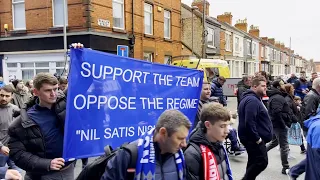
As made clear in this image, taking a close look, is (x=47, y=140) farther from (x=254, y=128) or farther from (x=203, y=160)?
(x=254, y=128)

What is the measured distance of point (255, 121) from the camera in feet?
15.1

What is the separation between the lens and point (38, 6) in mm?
14453

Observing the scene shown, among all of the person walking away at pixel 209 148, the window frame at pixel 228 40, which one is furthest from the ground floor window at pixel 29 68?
the window frame at pixel 228 40

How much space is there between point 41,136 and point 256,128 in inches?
119

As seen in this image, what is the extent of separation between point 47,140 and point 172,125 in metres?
1.37

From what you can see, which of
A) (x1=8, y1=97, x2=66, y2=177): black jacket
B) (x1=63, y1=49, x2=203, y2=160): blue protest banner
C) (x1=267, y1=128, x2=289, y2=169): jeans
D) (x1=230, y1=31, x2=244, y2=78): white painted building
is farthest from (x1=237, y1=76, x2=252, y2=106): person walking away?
(x1=230, y1=31, x2=244, y2=78): white painted building

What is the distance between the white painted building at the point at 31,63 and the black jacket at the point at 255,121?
35.3 ft

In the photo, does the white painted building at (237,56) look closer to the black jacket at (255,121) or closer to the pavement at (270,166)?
the pavement at (270,166)

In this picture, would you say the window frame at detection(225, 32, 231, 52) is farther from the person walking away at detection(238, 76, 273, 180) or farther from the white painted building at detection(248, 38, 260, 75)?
the person walking away at detection(238, 76, 273, 180)

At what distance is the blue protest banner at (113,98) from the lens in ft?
9.91

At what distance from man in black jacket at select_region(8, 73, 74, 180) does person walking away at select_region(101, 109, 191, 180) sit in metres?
0.97

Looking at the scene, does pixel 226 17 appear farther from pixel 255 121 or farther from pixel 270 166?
pixel 255 121

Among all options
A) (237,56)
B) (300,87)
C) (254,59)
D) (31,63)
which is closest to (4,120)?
(300,87)

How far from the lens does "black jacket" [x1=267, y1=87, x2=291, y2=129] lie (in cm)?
593
